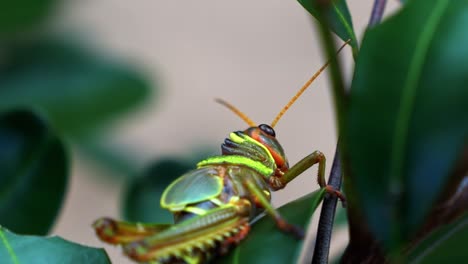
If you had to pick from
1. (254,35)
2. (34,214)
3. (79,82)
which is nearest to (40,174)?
(34,214)

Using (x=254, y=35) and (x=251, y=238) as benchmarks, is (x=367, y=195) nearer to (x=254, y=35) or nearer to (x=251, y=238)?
(x=251, y=238)

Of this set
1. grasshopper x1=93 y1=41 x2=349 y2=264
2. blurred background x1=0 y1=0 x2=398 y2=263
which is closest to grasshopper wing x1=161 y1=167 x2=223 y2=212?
grasshopper x1=93 y1=41 x2=349 y2=264

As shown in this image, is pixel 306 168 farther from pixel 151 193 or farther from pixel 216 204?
pixel 151 193

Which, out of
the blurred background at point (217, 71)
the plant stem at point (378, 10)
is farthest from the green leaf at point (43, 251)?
the blurred background at point (217, 71)

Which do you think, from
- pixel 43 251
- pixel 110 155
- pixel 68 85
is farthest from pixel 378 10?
pixel 110 155

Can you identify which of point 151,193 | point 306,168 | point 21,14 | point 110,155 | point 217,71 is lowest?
point 217,71

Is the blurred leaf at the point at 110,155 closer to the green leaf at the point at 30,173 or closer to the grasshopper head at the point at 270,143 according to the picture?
the green leaf at the point at 30,173
